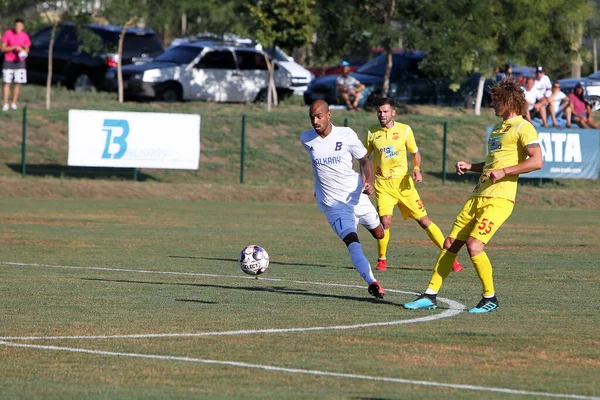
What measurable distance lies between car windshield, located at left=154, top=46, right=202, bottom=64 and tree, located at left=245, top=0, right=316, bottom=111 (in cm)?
237

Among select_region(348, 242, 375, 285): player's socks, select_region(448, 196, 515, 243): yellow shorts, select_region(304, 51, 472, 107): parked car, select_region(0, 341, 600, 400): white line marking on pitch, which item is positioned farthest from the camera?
select_region(304, 51, 472, 107): parked car

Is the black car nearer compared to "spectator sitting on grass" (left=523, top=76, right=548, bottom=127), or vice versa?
"spectator sitting on grass" (left=523, top=76, right=548, bottom=127)

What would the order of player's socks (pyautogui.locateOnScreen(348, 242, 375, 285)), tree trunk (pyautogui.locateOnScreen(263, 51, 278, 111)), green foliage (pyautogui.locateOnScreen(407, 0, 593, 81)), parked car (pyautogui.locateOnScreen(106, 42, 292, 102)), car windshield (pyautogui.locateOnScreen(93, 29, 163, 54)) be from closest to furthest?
player's socks (pyautogui.locateOnScreen(348, 242, 375, 285)) < tree trunk (pyautogui.locateOnScreen(263, 51, 278, 111)) < parked car (pyautogui.locateOnScreen(106, 42, 292, 102)) < green foliage (pyautogui.locateOnScreen(407, 0, 593, 81)) < car windshield (pyautogui.locateOnScreen(93, 29, 163, 54))

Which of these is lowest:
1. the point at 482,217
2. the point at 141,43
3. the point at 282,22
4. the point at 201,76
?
the point at 482,217

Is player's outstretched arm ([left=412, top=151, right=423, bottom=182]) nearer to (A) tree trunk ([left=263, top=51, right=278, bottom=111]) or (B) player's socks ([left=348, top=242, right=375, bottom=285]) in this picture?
(B) player's socks ([left=348, top=242, right=375, bottom=285])

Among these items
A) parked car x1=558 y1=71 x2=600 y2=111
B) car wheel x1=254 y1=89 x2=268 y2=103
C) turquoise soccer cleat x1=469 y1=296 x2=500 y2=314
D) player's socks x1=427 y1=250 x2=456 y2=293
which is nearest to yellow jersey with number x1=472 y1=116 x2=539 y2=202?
player's socks x1=427 y1=250 x2=456 y2=293

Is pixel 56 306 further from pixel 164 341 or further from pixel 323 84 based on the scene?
pixel 323 84

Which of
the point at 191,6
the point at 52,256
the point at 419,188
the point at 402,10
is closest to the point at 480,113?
the point at 402,10

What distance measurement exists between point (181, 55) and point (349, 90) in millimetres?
5209

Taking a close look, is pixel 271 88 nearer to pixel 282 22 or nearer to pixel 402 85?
pixel 282 22

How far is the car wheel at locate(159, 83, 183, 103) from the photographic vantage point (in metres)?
36.8

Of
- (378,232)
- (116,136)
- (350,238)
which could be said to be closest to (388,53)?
(116,136)

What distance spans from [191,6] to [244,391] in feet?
163

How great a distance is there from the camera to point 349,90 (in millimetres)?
37219
